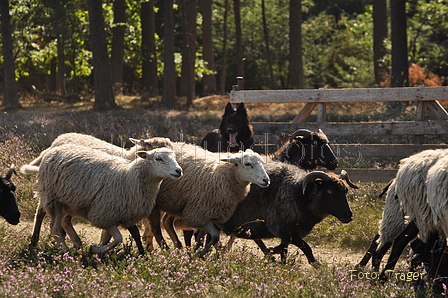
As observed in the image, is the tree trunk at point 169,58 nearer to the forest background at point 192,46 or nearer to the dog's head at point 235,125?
the forest background at point 192,46

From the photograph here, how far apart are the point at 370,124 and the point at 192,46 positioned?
16.9 meters

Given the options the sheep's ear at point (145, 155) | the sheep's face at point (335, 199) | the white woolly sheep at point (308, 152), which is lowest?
the sheep's face at point (335, 199)

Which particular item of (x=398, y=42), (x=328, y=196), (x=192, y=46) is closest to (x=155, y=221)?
(x=328, y=196)

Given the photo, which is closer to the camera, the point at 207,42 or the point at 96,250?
the point at 96,250

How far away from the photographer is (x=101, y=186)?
26.2ft

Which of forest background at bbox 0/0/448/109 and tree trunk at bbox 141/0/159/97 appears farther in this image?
tree trunk at bbox 141/0/159/97

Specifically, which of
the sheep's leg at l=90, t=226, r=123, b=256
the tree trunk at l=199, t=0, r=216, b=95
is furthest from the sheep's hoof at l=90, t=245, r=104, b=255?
the tree trunk at l=199, t=0, r=216, b=95

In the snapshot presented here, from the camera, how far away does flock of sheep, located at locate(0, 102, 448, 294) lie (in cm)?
771

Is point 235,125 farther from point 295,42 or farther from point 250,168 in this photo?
point 295,42

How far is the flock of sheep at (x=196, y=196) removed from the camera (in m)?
7.71

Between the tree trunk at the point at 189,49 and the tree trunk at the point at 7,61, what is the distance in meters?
7.00

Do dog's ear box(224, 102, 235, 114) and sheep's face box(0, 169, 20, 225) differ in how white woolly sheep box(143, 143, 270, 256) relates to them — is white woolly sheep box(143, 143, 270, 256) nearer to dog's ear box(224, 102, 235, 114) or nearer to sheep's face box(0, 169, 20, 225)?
sheep's face box(0, 169, 20, 225)

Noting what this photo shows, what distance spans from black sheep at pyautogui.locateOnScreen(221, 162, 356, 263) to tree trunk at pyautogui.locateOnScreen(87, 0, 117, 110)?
13834 mm

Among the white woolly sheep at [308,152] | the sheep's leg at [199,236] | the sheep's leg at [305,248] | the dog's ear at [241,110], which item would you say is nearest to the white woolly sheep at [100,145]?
the sheep's leg at [199,236]
